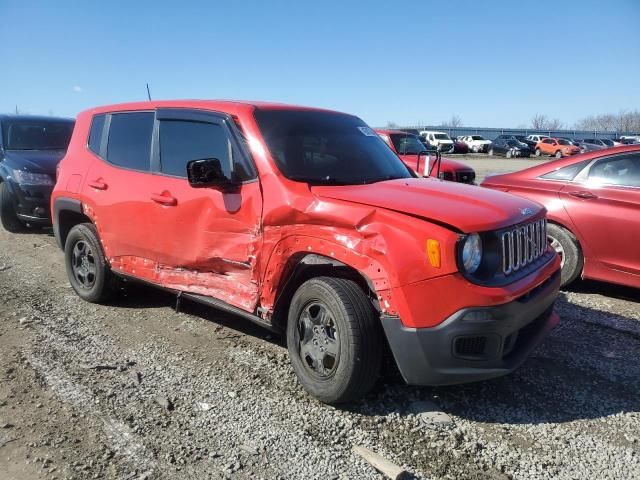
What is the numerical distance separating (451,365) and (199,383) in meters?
1.65

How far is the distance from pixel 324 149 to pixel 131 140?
6.01ft

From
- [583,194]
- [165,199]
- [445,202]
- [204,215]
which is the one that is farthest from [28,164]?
[583,194]

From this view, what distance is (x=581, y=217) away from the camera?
520cm

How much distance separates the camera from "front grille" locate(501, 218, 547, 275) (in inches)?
119

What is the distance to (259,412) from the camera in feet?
10.1

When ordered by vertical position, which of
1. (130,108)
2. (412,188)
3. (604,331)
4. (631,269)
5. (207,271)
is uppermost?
(130,108)

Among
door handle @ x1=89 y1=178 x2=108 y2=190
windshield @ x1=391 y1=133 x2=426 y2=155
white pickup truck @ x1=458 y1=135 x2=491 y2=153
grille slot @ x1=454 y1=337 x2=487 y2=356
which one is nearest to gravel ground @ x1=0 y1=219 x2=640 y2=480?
grille slot @ x1=454 y1=337 x2=487 y2=356

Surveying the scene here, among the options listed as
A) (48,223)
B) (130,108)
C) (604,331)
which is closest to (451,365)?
(604,331)

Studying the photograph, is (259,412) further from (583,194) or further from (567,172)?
(567,172)

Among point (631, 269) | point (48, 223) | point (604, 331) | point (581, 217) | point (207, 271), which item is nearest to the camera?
point (207, 271)

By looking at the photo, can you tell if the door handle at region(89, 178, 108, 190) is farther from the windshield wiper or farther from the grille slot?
the grille slot

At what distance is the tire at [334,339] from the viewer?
2.91 m

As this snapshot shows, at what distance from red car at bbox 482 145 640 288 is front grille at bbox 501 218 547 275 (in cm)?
184

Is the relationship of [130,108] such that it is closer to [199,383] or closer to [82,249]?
[82,249]
